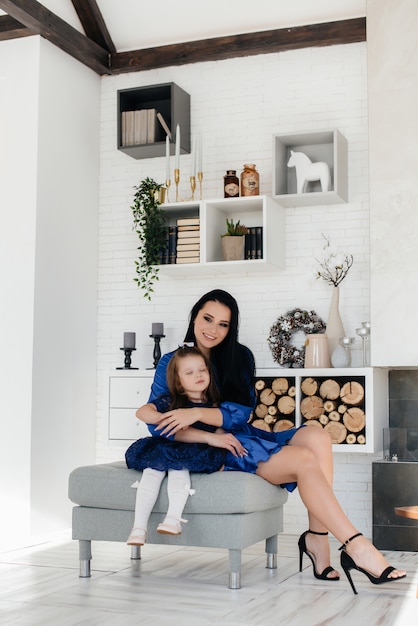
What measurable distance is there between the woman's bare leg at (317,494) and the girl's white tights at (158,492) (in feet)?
1.32

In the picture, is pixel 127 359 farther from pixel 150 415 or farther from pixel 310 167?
pixel 150 415

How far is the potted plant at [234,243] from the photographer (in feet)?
17.7

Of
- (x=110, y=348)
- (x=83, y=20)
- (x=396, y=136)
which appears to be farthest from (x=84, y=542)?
(x=83, y=20)

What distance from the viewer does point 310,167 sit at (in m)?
5.39

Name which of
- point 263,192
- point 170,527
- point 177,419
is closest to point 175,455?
point 177,419

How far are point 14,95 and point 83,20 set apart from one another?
89 centimetres

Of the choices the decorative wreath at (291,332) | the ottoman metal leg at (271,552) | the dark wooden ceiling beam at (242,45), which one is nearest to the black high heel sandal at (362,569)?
the ottoman metal leg at (271,552)

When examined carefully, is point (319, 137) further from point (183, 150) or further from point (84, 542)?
point (84, 542)

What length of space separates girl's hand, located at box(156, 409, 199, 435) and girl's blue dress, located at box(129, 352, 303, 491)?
0.06 metres

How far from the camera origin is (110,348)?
6.07 metres

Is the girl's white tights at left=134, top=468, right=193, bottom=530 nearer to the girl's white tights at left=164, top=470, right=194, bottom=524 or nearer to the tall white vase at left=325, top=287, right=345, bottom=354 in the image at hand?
the girl's white tights at left=164, top=470, right=194, bottom=524

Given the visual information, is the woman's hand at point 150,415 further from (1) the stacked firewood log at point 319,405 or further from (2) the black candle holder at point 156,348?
(2) the black candle holder at point 156,348

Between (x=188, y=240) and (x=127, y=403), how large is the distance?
3.64ft

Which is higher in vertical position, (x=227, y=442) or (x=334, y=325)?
(x=334, y=325)
